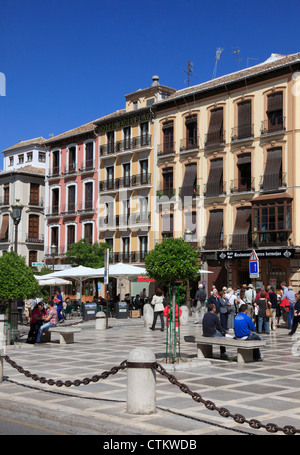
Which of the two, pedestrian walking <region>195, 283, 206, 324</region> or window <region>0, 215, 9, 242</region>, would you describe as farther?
window <region>0, 215, 9, 242</region>

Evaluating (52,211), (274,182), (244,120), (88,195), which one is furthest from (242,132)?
(52,211)

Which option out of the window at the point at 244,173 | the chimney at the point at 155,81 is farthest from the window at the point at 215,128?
the chimney at the point at 155,81

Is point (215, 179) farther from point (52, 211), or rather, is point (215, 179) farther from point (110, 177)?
point (52, 211)

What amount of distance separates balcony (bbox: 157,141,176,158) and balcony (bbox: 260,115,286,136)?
7813mm

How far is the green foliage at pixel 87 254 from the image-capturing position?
42406mm

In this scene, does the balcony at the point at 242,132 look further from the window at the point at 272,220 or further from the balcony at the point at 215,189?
the window at the point at 272,220

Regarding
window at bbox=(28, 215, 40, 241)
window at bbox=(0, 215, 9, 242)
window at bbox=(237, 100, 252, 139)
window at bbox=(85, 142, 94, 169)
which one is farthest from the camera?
window at bbox=(0, 215, 9, 242)

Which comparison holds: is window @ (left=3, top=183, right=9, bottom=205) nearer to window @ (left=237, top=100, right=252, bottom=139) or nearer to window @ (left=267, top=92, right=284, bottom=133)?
window @ (left=237, top=100, right=252, bottom=139)

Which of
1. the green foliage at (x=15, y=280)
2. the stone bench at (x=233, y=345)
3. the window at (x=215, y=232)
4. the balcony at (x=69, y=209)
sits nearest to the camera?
the stone bench at (x=233, y=345)

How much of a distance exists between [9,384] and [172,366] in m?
3.21

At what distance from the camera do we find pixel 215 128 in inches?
1507

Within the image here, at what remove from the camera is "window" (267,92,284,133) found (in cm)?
3469

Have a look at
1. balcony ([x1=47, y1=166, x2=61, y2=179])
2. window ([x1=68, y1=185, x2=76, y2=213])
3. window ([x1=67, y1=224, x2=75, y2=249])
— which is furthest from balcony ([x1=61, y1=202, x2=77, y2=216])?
balcony ([x1=47, y1=166, x2=61, y2=179])

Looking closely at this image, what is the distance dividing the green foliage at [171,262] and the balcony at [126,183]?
57.5 feet
